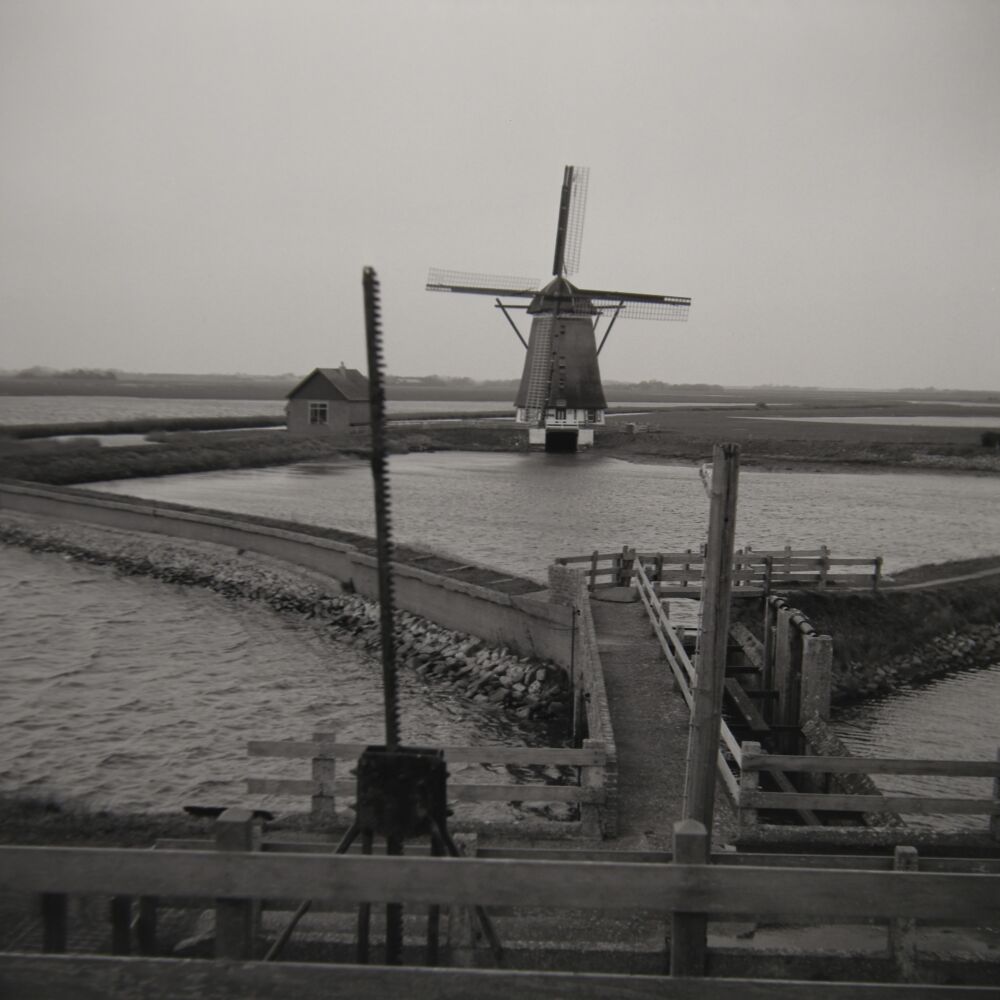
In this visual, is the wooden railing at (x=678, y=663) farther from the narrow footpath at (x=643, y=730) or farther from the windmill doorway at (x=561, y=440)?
the windmill doorway at (x=561, y=440)

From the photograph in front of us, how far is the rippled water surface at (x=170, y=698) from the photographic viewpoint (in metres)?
14.8

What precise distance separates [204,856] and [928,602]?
2376cm

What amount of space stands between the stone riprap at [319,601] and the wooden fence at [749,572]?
3.36 metres

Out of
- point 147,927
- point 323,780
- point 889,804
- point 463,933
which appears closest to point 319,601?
point 323,780

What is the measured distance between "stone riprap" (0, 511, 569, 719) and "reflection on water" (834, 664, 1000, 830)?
585 cm

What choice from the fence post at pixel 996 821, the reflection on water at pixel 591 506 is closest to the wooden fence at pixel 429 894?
the fence post at pixel 996 821

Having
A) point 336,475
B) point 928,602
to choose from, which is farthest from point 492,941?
point 336,475

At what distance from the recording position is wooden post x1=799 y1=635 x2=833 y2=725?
15.6m

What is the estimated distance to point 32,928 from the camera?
6.95 meters

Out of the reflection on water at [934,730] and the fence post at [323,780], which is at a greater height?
the fence post at [323,780]

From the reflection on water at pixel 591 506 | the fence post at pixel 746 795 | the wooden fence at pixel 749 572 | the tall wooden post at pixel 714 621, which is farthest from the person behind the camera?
the reflection on water at pixel 591 506

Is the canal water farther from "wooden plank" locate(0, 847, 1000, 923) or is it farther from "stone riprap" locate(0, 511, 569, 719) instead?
"wooden plank" locate(0, 847, 1000, 923)

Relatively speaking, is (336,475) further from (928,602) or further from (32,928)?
(32,928)

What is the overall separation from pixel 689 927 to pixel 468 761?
550 centimetres
